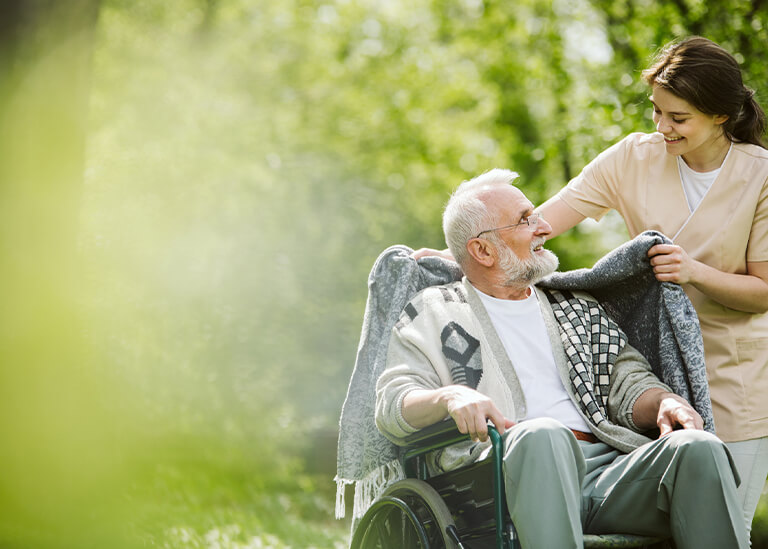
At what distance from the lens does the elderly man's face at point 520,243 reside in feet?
9.18

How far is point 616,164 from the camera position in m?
2.90

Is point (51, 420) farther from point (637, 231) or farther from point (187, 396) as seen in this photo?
point (637, 231)

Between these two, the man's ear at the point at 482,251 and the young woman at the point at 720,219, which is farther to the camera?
the man's ear at the point at 482,251

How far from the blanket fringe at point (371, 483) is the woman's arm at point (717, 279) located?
1004 millimetres

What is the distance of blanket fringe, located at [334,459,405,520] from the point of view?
9.12 feet

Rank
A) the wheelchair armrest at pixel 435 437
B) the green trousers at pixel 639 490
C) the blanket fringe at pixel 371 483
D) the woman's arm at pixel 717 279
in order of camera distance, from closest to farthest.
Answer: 1. the green trousers at pixel 639 490
2. the wheelchair armrest at pixel 435 437
3. the woman's arm at pixel 717 279
4. the blanket fringe at pixel 371 483

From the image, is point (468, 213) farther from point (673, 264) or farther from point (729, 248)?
point (729, 248)

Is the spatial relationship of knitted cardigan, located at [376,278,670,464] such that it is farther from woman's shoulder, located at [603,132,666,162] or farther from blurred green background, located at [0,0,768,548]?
blurred green background, located at [0,0,768,548]

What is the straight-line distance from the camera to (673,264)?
8.53 feet

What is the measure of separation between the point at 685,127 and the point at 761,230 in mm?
386

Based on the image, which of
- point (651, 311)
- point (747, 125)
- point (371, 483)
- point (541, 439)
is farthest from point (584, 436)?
point (747, 125)

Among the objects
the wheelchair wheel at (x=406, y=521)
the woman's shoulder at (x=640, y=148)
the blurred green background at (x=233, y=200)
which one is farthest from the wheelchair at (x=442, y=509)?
the blurred green background at (x=233, y=200)

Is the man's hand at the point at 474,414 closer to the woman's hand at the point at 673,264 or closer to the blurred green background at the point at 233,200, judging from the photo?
the woman's hand at the point at 673,264

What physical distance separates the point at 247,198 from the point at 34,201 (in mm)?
5141
